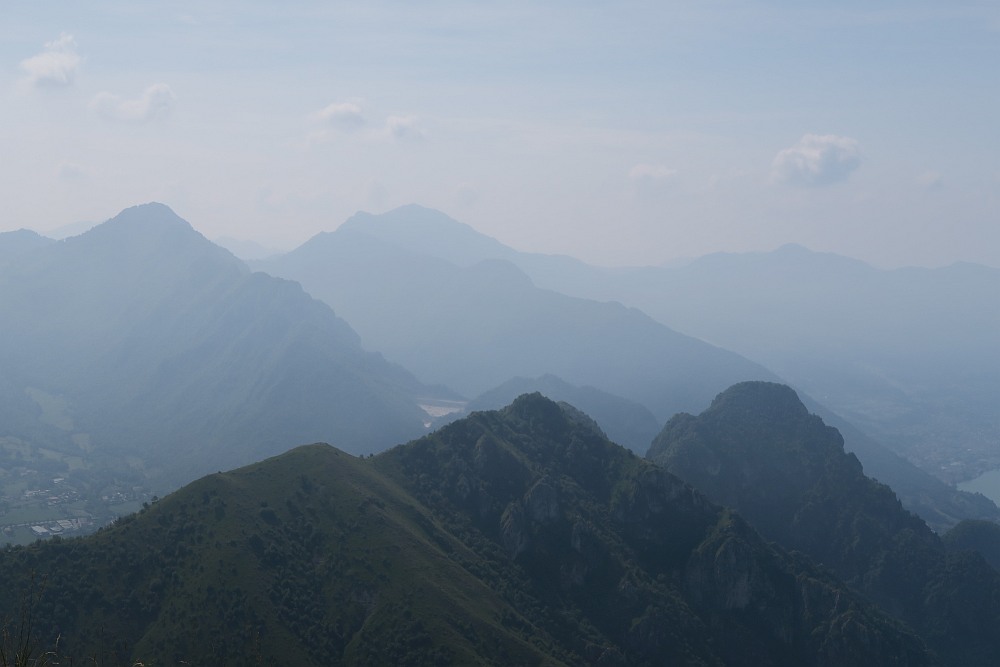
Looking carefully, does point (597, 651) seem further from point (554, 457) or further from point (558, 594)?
point (554, 457)

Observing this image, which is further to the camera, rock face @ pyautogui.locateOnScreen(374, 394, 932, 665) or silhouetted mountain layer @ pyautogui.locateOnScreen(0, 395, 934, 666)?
rock face @ pyautogui.locateOnScreen(374, 394, 932, 665)

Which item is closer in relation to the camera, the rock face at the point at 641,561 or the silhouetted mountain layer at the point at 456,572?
the silhouetted mountain layer at the point at 456,572

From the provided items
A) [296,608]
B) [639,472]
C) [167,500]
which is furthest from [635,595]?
[167,500]

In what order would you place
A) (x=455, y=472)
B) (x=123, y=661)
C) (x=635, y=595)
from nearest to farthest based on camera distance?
(x=123, y=661) < (x=635, y=595) < (x=455, y=472)

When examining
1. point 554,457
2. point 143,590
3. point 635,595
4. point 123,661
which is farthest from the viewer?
point 554,457

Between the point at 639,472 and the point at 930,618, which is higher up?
the point at 639,472

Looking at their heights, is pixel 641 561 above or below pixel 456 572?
above

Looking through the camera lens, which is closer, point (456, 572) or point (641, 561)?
Result: point (456, 572)

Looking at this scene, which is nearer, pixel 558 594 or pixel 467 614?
pixel 467 614
